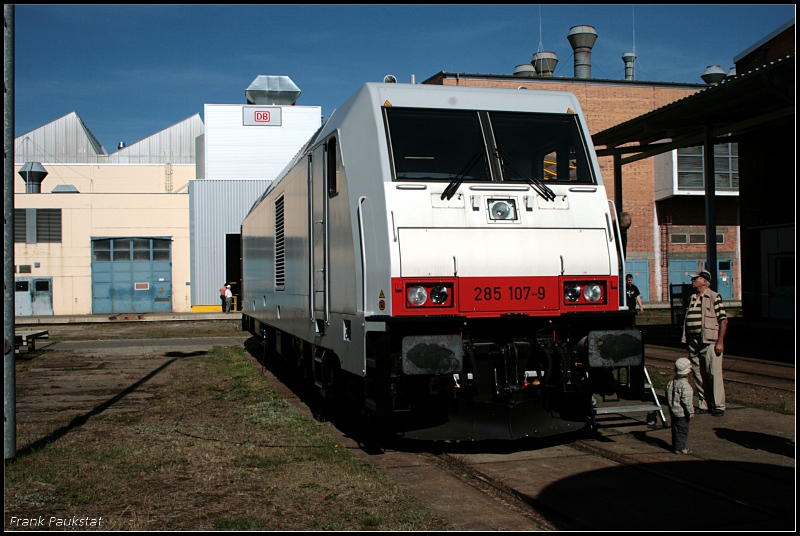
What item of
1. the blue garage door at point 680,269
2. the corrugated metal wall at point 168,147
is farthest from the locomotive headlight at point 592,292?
the corrugated metal wall at point 168,147

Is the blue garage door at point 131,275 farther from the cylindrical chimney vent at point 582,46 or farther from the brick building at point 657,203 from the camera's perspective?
the cylindrical chimney vent at point 582,46

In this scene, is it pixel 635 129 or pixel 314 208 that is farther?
pixel 635 129

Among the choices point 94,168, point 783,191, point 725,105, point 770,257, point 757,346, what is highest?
point 94,168

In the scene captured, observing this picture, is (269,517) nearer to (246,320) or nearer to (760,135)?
(246,320)

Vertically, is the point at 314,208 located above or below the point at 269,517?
above

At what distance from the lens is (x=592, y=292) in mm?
6941

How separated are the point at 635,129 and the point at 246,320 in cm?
1094

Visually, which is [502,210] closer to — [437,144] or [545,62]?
[437,144]

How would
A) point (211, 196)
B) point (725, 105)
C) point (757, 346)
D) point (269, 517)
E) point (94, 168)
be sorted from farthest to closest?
point (94, 168) → point (211, 196) → point (757, 346) → point (725, 105) → point (269, 517)

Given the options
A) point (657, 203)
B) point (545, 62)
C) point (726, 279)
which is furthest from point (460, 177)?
point (726, 279)

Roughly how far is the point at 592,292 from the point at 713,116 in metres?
11.1

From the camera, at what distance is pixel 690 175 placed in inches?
1484

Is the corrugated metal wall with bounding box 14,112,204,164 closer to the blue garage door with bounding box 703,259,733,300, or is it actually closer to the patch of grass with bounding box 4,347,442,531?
A: the blue garage door with bounding box 703,259,733,300

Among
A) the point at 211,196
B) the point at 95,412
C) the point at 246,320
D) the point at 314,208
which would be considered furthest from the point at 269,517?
the point at 211,196
